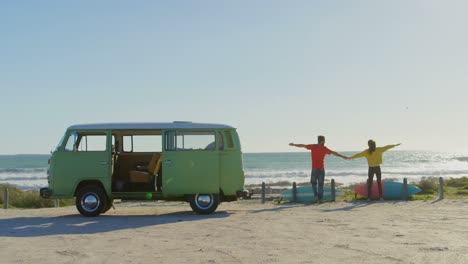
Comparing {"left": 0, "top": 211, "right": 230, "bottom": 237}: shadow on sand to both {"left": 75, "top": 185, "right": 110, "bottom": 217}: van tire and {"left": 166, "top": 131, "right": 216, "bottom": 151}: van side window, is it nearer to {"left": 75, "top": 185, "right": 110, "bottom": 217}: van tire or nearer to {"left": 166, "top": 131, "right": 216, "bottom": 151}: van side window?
{"left": 75, "top": 185, "right": 110, "bottom": 217}: van tire

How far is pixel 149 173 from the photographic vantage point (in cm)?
1574

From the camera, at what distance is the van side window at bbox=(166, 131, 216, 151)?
1537cm

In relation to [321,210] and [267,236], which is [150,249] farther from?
[321,210]

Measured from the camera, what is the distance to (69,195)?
1528cm

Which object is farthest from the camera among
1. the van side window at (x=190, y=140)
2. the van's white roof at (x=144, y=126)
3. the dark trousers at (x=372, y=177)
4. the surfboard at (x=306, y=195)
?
the surfboard at (x=306, y=195)

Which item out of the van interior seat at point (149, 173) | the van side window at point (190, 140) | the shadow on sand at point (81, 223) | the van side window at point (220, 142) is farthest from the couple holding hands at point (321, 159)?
the van interior seat at point (149, 173)

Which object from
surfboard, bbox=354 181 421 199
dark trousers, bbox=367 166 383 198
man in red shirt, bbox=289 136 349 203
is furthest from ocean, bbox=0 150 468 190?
man in red shirt, bbox=289 136 349 203

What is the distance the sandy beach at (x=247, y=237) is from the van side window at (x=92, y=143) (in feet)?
5.59

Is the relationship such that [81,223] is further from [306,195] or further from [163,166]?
[306,195]

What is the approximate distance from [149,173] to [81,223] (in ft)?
8.47

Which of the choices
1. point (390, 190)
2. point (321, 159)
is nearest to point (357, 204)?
point (321, 159)

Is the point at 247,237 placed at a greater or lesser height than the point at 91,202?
lesser

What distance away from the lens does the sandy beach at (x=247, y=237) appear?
8.73m

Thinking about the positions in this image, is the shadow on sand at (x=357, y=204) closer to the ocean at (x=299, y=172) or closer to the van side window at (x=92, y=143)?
the van side window at (x=92, y=143)
